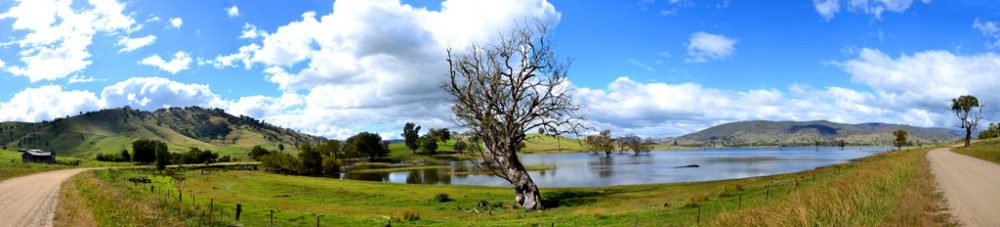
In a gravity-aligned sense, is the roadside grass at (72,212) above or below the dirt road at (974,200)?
below

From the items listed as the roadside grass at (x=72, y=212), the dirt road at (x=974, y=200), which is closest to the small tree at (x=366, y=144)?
the roadside grass at (x=72, y=212)

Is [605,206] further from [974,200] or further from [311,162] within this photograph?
[311,162]

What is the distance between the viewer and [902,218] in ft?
42.3

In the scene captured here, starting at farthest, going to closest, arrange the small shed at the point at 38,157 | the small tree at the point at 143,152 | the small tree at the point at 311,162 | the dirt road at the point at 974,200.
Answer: the small tree at the point at 143,152 → the small shed at the point at 38,157 → the small tree at the point at 311,162 → the dirt road at the point at 974,200

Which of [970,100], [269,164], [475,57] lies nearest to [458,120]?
[475,57]

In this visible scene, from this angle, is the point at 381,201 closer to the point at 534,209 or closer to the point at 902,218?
the point at 534,209

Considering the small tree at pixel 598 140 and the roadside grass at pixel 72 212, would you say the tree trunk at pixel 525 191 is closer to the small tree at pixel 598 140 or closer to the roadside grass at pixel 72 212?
the small tree at pixel 598 140

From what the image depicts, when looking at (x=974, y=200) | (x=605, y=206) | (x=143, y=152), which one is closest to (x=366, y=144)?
(x=143, y=152)

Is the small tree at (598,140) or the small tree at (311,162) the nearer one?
the small tree at (598,140)

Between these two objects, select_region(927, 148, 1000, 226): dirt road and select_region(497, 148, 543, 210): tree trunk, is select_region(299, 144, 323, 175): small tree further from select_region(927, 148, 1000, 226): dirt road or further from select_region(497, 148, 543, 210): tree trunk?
select_region(927, 148, 1000, 226): dirt road

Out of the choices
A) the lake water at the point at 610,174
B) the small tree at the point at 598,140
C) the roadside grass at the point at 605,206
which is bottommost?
the lake water at the point at 610,174

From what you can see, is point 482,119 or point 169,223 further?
point 482,119

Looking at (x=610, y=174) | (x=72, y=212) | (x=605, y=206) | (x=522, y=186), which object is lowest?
(x=610, y=174)

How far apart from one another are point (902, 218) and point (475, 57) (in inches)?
1075
